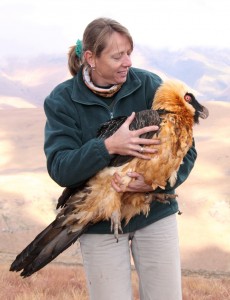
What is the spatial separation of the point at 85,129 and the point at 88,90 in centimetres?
24

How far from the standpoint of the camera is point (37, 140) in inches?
876

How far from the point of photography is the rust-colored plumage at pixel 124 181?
287cm

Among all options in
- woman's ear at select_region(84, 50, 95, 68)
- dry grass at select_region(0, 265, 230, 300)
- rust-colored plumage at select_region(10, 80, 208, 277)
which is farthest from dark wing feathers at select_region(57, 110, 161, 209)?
dry grass at select_region(0, 265, 230, 300)

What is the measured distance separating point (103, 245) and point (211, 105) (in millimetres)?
25623

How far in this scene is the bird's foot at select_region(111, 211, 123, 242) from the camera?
285 centimetres

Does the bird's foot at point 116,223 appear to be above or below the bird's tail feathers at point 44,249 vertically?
above

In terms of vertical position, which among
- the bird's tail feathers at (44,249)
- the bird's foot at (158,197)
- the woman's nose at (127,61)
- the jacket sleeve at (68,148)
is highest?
the woman's nose at (127,61)

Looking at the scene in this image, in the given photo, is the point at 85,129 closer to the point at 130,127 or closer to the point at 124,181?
the point at 130,127

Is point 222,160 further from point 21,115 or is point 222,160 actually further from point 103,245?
point 21,115

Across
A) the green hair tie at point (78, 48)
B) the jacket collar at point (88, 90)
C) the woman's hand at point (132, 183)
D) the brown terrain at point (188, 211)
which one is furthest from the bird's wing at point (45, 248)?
the brown terrain at point (188, 211)

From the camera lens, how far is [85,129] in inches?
117

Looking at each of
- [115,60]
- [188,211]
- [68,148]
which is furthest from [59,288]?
[188,211]

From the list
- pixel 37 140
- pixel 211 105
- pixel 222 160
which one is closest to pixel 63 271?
pixel 222 160

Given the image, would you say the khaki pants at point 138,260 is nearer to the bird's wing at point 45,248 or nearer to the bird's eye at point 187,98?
the bird's wing at point 45,248
